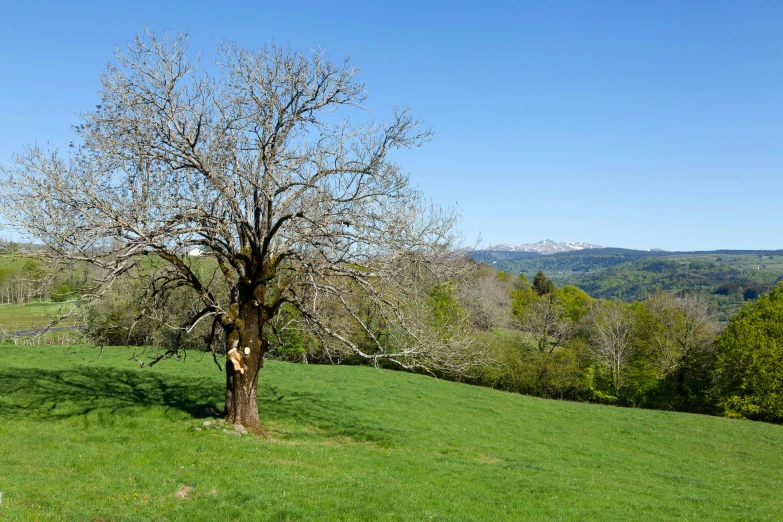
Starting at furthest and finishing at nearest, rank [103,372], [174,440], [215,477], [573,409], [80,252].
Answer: [573,409] → [103,372] → [174,440] → [80,252] → [215,477]

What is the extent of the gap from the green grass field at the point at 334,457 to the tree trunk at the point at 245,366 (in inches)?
34.9

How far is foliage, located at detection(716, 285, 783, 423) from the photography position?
39.1 meters

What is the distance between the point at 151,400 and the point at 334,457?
8.21m

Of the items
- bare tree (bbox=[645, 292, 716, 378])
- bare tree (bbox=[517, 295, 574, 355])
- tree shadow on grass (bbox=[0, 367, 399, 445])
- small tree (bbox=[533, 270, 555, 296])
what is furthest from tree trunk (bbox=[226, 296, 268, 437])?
small tree (bbox=[533, 270, 555, 296])

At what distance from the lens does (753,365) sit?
40156 millimetres

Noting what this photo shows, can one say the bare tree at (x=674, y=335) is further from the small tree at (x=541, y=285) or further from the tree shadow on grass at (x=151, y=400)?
the small tree at (x=541, y=285)

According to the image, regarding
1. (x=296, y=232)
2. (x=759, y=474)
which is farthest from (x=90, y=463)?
(x=759, y=474)

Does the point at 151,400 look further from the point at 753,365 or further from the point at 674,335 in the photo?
the point at 674,335

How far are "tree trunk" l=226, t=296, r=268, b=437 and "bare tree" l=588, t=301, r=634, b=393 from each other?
148 feet

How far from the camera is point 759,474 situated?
20234mm

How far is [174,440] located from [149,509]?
420 centimetres

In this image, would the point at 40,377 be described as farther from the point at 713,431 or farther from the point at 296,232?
the point at 713,431

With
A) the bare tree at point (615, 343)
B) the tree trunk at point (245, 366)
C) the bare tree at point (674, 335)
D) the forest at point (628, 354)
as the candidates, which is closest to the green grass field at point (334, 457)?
the tree trunk at point (245, 366)

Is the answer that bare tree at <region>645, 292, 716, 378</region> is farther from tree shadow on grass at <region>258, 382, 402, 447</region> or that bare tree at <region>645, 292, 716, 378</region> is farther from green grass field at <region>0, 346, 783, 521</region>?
tree shadow on grass at <region>258, 382, 402, 447</region>
